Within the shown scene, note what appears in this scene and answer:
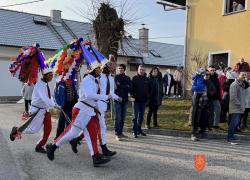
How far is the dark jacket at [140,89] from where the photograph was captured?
988 centimetres

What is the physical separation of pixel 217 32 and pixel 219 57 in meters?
1.21

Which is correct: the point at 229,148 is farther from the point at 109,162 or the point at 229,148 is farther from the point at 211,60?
the point at 211,60

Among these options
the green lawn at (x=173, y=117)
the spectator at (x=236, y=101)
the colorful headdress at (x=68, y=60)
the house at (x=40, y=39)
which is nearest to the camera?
the colorful headdress at (x=68, y=60)

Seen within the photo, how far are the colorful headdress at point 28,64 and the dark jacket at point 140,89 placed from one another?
2.74m

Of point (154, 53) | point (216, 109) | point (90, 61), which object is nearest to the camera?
point (90, 61)

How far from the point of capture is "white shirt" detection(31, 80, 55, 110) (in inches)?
299

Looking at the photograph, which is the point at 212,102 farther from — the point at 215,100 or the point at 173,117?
the point at 173,117

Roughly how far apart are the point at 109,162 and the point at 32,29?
80.7 ft

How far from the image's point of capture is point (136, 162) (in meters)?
7.13

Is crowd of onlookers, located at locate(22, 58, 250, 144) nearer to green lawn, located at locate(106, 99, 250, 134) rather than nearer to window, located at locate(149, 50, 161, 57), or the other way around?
green lawn, located at locate(106, 99, 250, 134)

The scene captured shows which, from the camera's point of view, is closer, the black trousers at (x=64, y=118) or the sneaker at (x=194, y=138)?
the black trousers at (x=64, y=118)

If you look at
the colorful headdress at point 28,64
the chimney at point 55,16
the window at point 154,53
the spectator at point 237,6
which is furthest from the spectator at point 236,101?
the window at point 154,53

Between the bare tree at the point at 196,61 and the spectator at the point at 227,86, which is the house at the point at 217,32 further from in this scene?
the spectator at the point at 227,86

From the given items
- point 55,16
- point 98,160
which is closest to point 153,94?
point 98,160
